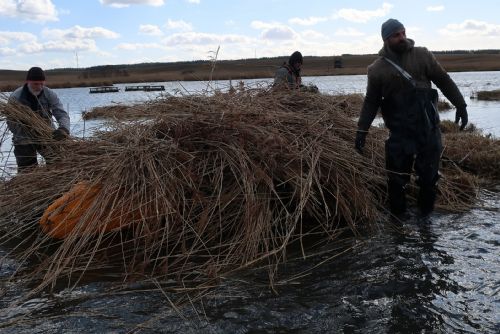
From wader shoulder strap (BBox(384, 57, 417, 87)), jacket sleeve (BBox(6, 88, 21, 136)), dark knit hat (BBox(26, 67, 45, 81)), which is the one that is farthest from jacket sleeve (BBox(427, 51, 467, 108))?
jacket sleeve (BBox(6, 88, 21, 136))

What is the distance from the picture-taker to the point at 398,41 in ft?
15.1

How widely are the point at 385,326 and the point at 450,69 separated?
199 feet

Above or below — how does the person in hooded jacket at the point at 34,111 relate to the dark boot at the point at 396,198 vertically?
above

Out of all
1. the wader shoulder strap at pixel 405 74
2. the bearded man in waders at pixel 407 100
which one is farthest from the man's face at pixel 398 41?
the wader shoulder strap at pixel 405 74

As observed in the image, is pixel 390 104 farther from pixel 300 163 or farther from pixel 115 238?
pixel 115 238

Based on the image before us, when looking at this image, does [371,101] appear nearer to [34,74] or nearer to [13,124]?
Answer: [34,74]

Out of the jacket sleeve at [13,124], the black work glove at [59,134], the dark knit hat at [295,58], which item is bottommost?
the black work glove at [59,134]

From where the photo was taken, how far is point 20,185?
209 inches

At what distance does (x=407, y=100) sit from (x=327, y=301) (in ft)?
7.04

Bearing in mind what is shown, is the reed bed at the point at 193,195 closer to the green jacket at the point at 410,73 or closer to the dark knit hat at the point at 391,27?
the green jacket at the point at 410,73

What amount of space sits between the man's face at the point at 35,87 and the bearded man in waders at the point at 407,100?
397 cm

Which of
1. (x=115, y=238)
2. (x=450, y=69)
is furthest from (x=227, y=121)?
(x=450, y=69)

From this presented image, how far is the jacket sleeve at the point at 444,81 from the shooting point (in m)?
4.64

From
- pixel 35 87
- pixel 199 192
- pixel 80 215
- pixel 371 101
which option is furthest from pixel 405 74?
pixel 35 87
